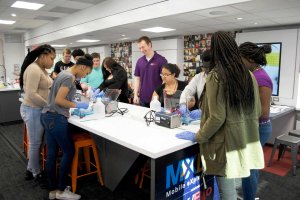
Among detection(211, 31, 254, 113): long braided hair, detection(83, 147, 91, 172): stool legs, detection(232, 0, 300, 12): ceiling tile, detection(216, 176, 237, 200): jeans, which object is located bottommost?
detection(83, 147, 91, 172): stool legs

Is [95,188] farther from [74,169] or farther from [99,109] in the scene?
[99,109]

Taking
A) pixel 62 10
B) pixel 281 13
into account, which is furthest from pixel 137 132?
pixel 62 10

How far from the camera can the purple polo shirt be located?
10.8 ft

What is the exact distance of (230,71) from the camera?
55.9 inches

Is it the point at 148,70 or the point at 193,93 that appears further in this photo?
the point at 148,70

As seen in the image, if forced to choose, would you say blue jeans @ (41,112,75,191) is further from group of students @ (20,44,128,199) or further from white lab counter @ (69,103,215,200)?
white lab counter @ (69,103,215,200)

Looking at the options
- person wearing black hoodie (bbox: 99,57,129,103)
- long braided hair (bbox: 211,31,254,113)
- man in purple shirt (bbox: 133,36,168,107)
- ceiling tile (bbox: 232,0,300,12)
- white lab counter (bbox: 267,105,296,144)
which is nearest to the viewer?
long braided hair (bbox: 211,31,254,113)

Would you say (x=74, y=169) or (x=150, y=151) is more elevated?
(x=150, y=151)

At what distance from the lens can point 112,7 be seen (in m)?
4.86

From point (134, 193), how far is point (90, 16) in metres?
4.22

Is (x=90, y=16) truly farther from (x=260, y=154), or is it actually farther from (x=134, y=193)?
(x=260, y=154)

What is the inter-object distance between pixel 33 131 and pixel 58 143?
55 cm

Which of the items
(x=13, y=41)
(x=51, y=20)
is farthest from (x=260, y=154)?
(x=13, y=41)

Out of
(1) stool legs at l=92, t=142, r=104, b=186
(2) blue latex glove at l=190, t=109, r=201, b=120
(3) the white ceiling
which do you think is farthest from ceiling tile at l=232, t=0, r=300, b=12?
(1) stool legs at l=92, t=142, r=104, b=186
